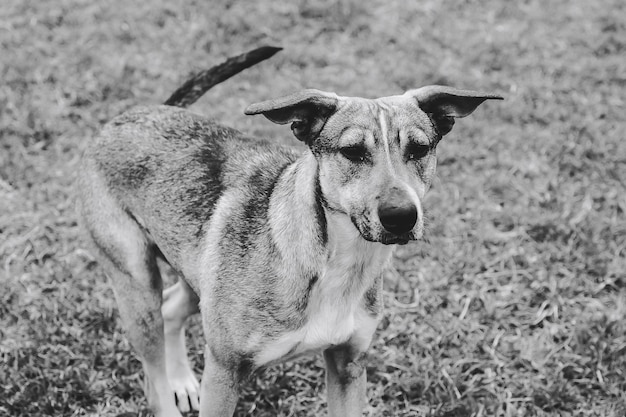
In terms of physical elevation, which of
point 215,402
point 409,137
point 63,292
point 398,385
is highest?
point 409,137

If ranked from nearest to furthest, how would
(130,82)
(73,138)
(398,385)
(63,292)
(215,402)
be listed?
(215,402), (398,385), (63,292), (73,138), (130,82)

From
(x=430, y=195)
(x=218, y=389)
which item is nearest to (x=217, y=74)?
(x=218, y=389)

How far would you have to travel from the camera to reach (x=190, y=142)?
14.3 ft

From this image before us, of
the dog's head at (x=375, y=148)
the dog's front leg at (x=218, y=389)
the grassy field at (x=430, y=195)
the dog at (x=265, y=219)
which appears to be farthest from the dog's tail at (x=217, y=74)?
the dog's front leg at (x=218, y=389)

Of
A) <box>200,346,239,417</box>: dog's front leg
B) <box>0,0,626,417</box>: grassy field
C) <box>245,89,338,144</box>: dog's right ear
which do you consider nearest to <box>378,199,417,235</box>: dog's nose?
<box>245,89,338,144</box>: dog's right ear

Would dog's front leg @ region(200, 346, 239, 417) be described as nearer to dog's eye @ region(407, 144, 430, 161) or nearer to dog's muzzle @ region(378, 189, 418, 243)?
dog's muzzle @ region(378, 189, 418, 243)

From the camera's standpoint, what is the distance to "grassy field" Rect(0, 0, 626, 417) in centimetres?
497

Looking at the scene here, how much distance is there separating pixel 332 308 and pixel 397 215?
0.79 m

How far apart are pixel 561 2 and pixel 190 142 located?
19.8 feet

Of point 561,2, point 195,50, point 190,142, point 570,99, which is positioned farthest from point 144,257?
point 561,2

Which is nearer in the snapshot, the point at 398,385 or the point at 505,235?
the point at 398,385

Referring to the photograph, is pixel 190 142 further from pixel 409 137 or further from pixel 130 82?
pixel 130 82

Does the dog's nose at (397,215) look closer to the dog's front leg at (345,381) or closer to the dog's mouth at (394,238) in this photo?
the dog's mouth at (394,238)

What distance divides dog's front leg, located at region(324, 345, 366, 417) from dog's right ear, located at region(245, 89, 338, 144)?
114 centimetres
